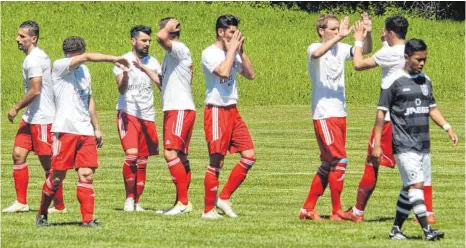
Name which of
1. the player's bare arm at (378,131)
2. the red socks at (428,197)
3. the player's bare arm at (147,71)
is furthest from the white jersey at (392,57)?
the player's bare arm at (147,71)

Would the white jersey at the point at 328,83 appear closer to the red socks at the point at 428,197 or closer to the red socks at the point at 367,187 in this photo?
the red socks at the point at 367,187

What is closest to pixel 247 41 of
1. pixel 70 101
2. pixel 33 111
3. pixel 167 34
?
pixel 33 111

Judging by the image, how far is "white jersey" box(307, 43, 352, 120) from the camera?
14305mm

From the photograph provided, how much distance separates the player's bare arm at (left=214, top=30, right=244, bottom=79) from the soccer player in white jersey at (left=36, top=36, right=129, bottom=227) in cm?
125

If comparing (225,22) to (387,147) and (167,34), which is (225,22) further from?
(387,147)

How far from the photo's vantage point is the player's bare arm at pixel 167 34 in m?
14.8

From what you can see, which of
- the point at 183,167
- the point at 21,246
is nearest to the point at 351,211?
the point at 183,167

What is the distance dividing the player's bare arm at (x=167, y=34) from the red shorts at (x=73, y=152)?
5.30ft

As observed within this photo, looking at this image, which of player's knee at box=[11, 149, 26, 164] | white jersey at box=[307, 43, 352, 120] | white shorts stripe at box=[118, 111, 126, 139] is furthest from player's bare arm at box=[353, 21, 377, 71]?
player's knee at box=[11, 149, 26, 164]

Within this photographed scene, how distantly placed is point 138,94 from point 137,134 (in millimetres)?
478

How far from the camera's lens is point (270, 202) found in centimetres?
1684

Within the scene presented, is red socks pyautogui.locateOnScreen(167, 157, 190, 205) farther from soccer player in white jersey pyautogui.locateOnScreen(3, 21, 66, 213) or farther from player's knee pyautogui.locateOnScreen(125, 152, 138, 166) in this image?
soccer player in white jersey pyautogui.locateOnScreen(3, 21, 66, 213)

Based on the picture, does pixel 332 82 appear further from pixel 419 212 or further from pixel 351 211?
pixel 419 212

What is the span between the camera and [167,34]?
48.6 feet
